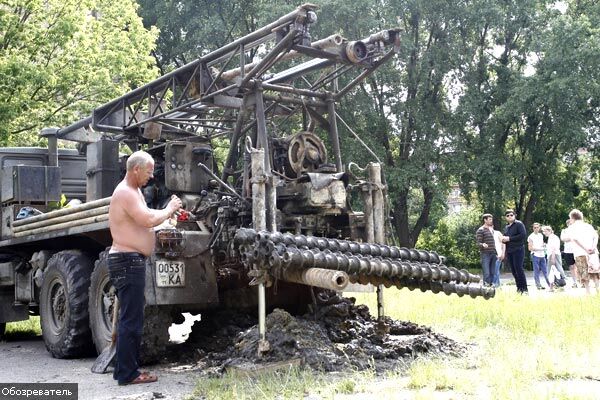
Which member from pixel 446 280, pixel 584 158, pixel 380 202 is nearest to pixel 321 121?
pixel 380 202

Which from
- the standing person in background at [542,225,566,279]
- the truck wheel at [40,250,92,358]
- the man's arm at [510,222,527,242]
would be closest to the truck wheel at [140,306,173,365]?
the truck wheel at [40,250,92,358]

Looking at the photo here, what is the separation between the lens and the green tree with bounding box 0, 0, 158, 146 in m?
19.3

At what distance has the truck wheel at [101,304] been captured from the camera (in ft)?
28.3

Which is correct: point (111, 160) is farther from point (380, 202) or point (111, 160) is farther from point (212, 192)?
point (380, 202)

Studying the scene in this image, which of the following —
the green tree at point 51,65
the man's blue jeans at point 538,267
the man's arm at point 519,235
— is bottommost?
the man's blue jeans at point 538,267

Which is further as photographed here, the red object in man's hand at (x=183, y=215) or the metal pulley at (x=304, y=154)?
the metal pulley at (x=304, y=154)

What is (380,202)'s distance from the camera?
8.85 meters

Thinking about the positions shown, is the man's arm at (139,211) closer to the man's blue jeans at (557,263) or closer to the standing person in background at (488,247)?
the standing person in background at (488,247)

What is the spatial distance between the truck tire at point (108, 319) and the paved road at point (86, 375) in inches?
8.2

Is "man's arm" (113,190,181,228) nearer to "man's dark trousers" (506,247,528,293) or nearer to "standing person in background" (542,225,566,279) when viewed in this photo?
"man's dark trousers" (506,247,528,293)

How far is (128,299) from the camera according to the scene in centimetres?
689

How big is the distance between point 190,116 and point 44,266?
2.61m

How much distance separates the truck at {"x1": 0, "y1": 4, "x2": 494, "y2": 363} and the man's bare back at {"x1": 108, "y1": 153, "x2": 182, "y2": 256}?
0.81 metres

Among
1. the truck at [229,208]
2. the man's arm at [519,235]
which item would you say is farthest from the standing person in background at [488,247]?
the truck at [229,208]
